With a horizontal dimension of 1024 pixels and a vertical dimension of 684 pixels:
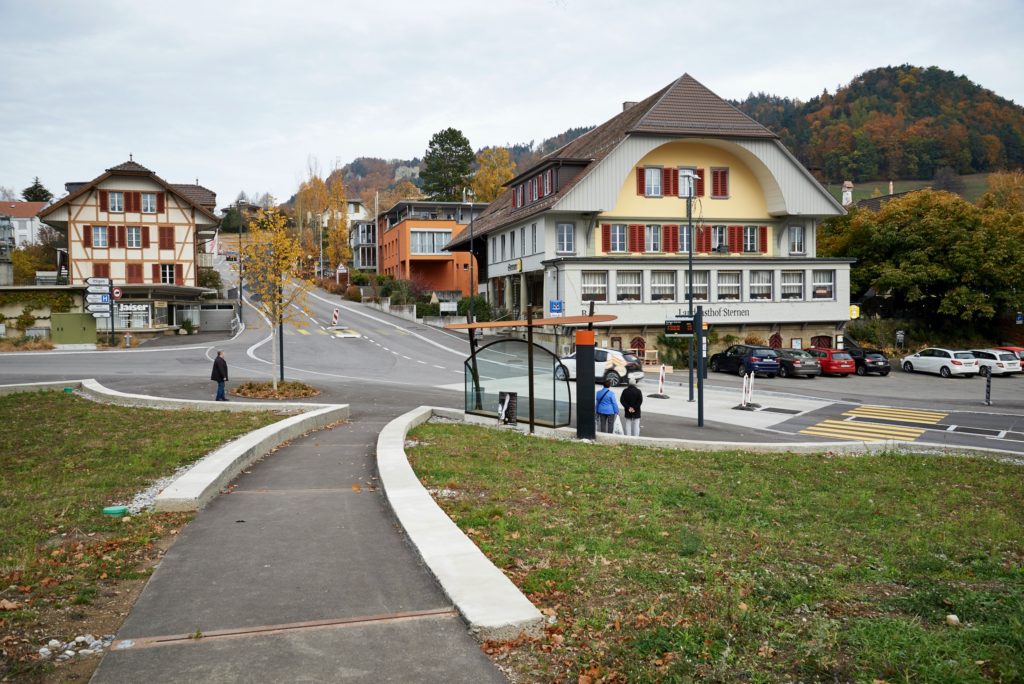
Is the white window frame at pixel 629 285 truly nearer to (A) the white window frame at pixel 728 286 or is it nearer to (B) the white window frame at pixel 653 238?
(B) the white window frame at pixel 653 238

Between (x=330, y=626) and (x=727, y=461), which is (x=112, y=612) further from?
(x=727, y=461)

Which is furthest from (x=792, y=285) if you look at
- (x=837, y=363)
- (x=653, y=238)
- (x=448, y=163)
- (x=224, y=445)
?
(x=448, y=163)

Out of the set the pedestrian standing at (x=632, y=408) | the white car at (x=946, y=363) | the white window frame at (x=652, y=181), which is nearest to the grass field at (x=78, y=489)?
the pedestrian standing at (x=632, y=408)

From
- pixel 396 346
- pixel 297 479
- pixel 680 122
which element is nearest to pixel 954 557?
pixel 297 479

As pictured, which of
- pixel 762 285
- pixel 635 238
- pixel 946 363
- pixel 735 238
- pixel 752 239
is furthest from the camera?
pixel 752 239

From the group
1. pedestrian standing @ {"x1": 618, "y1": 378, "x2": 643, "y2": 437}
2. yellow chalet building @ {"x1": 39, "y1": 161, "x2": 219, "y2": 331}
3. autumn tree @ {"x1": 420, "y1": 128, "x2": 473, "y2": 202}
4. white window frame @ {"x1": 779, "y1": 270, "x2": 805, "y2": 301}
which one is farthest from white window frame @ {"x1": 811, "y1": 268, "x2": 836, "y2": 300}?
autumn tree @ {"x1": 420, "y1": 128, "x2": 473, "y2": 202}

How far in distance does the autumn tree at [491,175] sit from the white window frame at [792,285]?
161 feet

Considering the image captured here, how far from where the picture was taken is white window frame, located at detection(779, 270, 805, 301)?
49188 mm

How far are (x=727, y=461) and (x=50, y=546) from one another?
10405 millimetres

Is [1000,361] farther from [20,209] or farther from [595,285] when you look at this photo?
[20,209]

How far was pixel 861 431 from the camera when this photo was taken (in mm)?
20391

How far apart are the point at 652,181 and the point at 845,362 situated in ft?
59.5

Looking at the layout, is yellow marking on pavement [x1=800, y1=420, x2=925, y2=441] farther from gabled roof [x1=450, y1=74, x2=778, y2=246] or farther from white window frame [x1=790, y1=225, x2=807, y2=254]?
white window frame [x1=790, y1=225, x2=807, y2=254]

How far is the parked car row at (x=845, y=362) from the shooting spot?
37.5 metres
